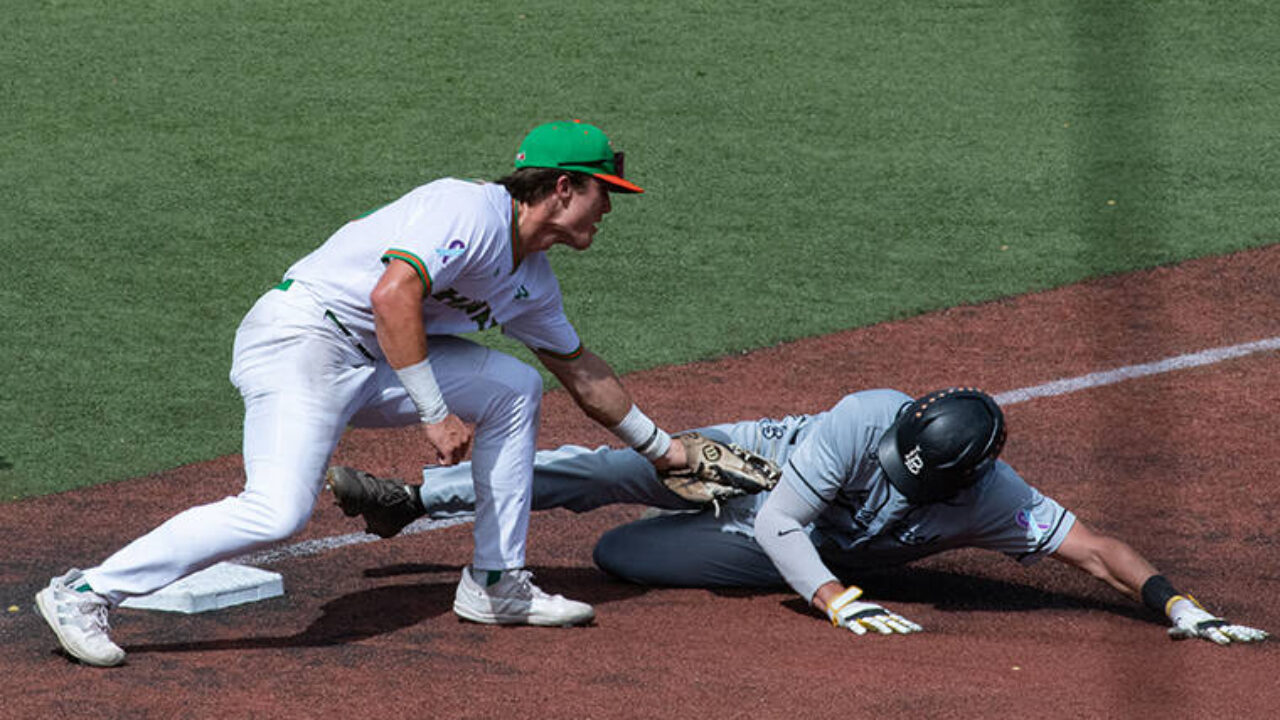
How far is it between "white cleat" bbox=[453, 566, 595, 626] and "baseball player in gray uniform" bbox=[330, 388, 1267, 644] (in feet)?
1.82

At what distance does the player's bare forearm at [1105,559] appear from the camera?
18.1 ft

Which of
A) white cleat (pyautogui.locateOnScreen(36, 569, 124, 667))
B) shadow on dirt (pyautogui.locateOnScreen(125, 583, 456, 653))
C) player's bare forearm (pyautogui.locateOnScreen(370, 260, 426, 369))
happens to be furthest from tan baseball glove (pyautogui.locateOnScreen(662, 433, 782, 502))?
white cleat (pyautogui.locateOnScreen(36, 569, 124, 667))

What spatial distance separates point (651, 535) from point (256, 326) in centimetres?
149

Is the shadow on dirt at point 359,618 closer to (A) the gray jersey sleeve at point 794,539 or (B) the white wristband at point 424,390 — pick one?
(B) the white wristband at point 424,390

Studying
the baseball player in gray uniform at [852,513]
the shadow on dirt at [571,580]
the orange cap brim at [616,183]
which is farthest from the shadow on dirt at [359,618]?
the orange cap brim at [616,183]

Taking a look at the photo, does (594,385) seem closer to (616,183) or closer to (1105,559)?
(616,183)

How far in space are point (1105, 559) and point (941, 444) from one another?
2.32 ft

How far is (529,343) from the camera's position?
5730 mm

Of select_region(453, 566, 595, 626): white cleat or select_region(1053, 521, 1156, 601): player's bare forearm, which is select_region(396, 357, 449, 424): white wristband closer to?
select_region(453, 566, 595, 626): white cleat

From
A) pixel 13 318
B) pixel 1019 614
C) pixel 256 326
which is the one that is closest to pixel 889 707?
pixel 1019 614

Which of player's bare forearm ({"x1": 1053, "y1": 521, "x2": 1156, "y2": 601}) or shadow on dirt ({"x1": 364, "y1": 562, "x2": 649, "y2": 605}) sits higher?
player's bare forearm ({"x1": 1053, "y1": 521, "x2": 1156, "y2": 601})

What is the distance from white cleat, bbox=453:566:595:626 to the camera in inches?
213

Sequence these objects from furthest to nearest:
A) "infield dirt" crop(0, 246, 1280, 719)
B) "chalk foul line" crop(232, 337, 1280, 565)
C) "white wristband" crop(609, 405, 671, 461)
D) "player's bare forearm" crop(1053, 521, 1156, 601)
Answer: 1. "chalk foul line" crop(232, 337, 1280, 565)
2. "white wristband" crop(609, 405, 671, 461)
3. "player's bare forearm" crop(1053, 521, 1156, 601)
4. "infield dirt" crop(0, 246, 1280, 719)

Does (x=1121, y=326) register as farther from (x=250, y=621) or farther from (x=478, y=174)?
(x=250, y=621)
